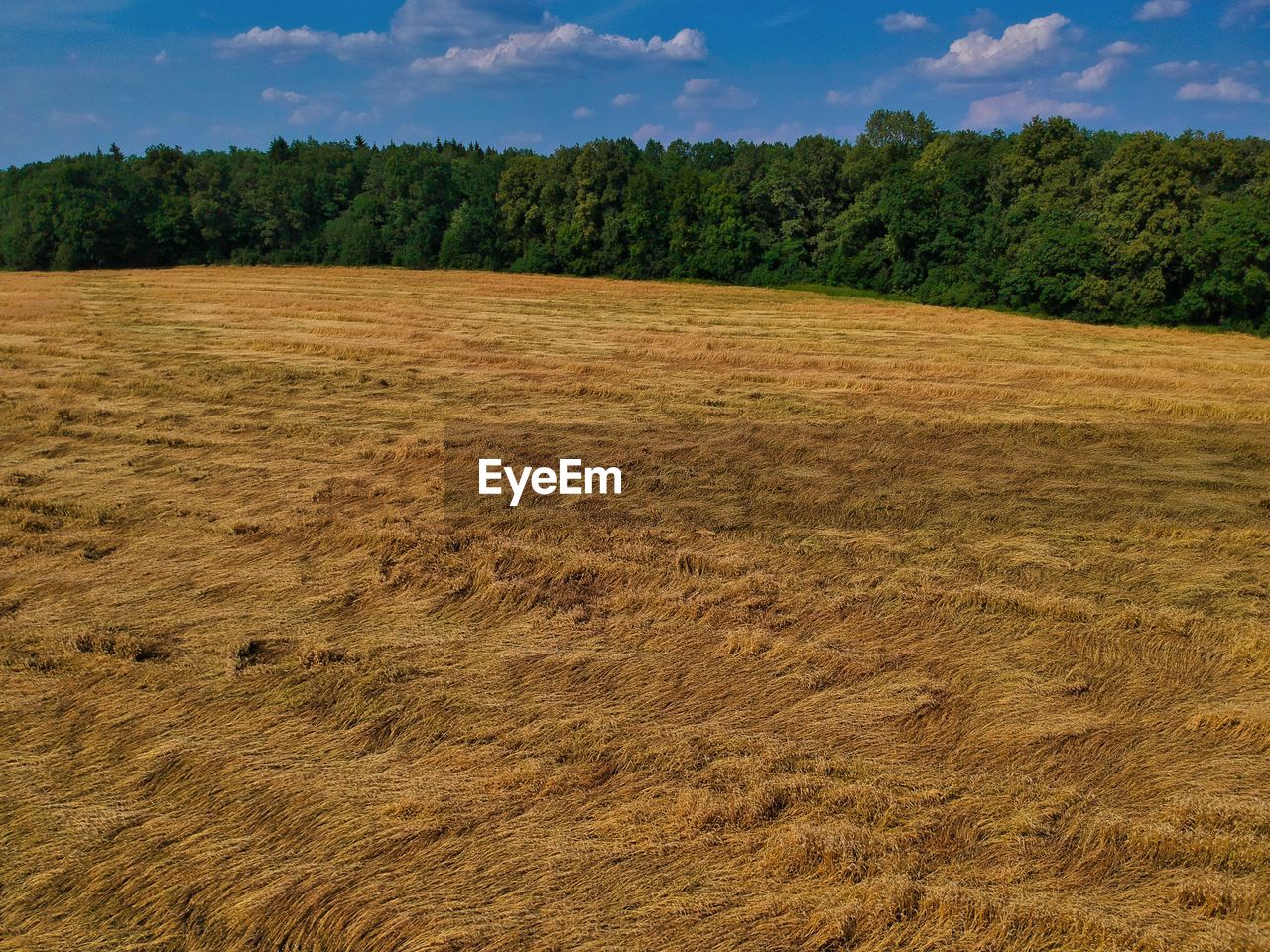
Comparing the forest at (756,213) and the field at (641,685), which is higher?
the forest at (756,213)

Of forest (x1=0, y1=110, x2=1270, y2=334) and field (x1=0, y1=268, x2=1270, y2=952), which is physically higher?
forest (x1=0, y1=110, x2=1270, y2=334)

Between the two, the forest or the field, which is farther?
the forest

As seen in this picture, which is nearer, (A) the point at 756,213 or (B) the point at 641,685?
(B) the point at 641,685

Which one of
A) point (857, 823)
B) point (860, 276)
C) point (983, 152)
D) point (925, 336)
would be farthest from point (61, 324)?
point (983, 152)

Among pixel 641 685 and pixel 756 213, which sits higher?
pixel 756 213
